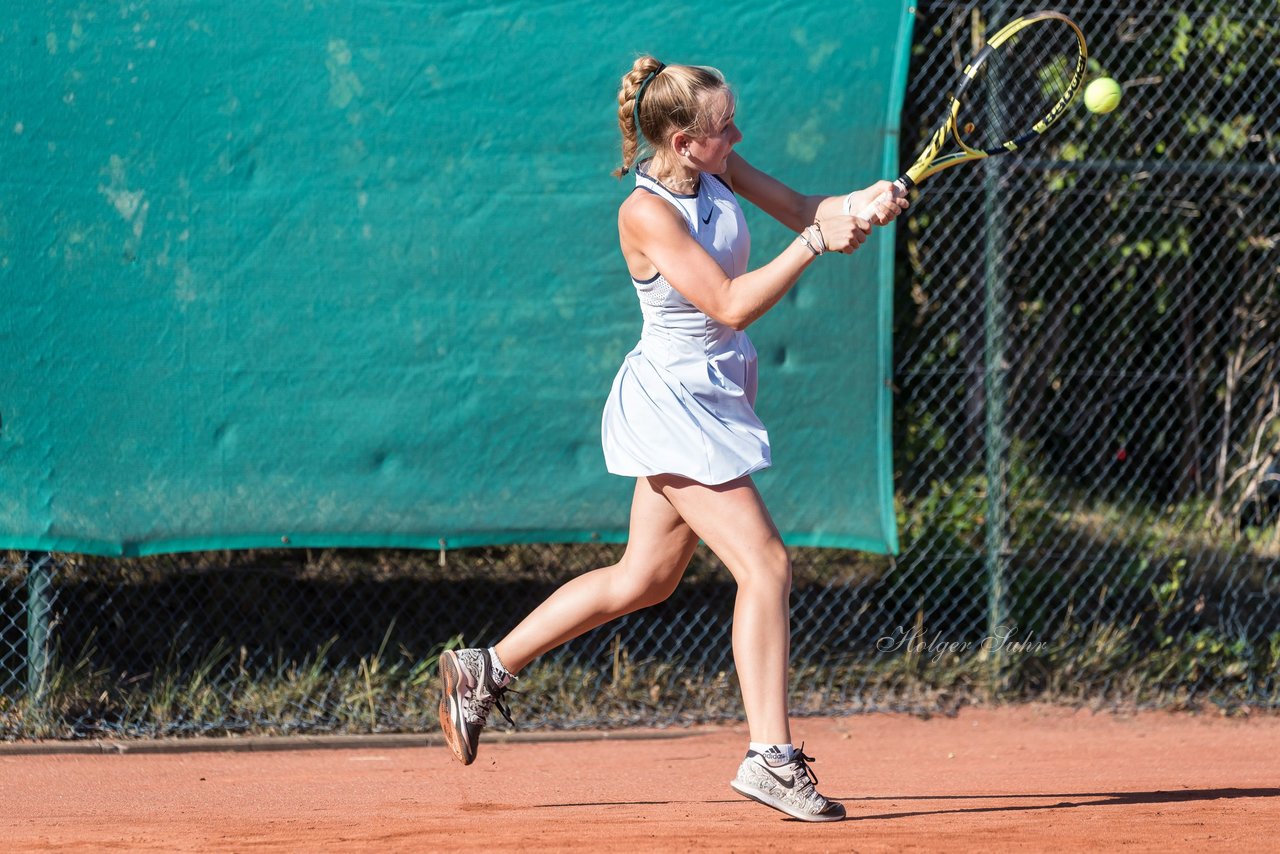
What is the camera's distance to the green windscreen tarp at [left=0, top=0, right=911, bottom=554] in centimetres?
437

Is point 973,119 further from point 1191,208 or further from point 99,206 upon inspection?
point 99,206

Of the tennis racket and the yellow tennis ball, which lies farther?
the tennis racket

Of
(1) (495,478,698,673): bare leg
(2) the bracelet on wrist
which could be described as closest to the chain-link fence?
(1) (495,478,698,673): bare leg

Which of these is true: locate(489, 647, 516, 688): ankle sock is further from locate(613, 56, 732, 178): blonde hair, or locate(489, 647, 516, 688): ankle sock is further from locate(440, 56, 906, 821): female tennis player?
locate(613, 56, 732, 178): blonde hair

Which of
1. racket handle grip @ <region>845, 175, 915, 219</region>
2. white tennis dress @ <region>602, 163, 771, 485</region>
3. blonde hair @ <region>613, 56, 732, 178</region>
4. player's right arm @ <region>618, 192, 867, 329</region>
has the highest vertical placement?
blonde hair @ <region>613, 56, 732, 178</region>

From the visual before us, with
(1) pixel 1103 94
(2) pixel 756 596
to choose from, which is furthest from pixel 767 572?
(1) pixel 1103 94

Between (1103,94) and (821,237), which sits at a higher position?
(1103,94)

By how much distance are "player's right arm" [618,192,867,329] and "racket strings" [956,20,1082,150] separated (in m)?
2.18

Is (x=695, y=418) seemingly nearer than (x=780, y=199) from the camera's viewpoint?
Yes

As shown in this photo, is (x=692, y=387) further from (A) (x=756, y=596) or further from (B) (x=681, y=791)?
(B) (x=681, y=791)

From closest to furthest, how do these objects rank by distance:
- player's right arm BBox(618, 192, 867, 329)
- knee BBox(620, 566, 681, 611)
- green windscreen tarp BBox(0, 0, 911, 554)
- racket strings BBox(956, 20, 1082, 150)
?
1. player's right arm BBox(618, 192, 867, 329)
2. knee BBox(620, 566, 681, 611)
3. green windscreen tarp BBox(0, 0, 911, 554)
4. racket strings BBox(956, 20, 1082, 150)

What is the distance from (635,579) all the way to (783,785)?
0.59 m

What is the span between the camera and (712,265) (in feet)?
10.3

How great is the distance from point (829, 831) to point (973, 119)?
10.5 feet
